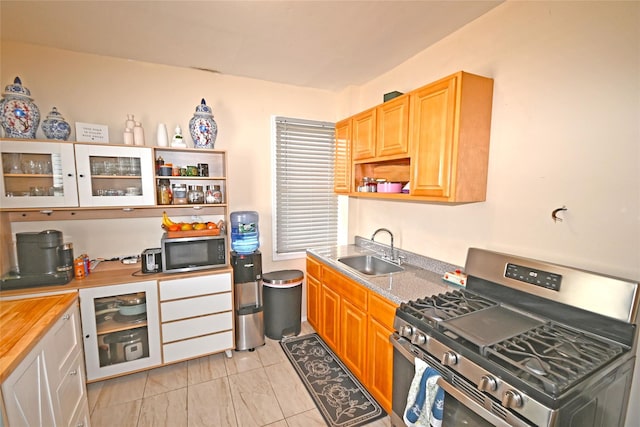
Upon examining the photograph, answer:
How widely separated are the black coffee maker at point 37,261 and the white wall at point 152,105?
0.40 metres

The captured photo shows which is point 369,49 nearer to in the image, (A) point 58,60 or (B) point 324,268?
(B) point 324,268

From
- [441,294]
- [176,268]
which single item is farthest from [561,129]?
[176,268]

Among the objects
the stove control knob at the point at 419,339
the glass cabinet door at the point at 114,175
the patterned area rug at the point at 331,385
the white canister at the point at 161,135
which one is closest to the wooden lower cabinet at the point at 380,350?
the patterned area rug at the point at 331,385

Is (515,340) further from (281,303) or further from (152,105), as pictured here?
(152,105)

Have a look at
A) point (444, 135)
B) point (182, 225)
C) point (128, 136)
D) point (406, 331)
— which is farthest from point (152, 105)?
point (406, 331)

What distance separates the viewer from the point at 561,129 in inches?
57.6

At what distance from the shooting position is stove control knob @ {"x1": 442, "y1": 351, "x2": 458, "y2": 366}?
48.9 inches

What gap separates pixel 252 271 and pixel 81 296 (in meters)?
1.24

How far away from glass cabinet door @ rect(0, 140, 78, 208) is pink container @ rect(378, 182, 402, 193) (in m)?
2.36

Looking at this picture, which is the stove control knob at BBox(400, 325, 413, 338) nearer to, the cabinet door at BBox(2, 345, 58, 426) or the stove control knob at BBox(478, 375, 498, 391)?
the stove control knob at BBox(478, 375, 498, 391)

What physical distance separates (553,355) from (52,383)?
7.61 ft

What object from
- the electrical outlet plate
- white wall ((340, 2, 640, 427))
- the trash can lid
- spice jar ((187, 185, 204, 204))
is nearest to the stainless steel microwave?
spice jar ((187, 185, 204, 204))

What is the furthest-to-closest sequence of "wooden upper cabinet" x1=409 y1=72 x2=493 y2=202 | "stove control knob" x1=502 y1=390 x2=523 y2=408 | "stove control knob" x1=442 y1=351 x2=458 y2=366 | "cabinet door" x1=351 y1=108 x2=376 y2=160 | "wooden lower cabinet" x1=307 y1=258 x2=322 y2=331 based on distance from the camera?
"wooden lower cabinet" x1=307 y1=258 x2=322 y2=331 < "cabinet door" x1=351 y1=108 x2=376 y2=160 < "wooden upper cabinet" x1=409 y1=72 x2=493 y2=202 < "stove control knob" x1=442 y1=351 x2=458 y2=366 < "stove control knob" x1=502 y1=390 x2=523 y2=408

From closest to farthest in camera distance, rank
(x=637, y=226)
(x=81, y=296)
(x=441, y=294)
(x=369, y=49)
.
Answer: (x=637, y=226) < (x=441, y=294) < (x=81, y=296) < (x=369, y=49)
